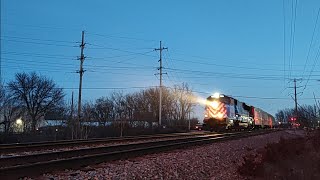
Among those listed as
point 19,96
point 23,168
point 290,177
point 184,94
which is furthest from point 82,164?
point 184,94

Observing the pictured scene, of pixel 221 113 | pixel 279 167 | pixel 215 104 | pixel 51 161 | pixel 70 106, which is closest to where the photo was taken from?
pixel 51 161

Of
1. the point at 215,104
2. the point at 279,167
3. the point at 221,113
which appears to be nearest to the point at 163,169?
the point at 279,167

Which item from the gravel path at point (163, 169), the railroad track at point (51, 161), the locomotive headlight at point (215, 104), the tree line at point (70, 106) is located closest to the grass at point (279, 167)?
the gravel path at point (163, 169)

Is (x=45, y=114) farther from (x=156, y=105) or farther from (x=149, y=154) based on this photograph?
(x=149, y=154)

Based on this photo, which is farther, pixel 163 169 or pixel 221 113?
pixel 221 113

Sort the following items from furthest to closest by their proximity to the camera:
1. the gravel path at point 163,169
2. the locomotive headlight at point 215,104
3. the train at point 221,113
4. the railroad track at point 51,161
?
the locomotive headlight at point 215,104, the train at point 221,113, the gravel path at point 163,169, the railroad track at point 51,161

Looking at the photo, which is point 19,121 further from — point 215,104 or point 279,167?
point 279,167

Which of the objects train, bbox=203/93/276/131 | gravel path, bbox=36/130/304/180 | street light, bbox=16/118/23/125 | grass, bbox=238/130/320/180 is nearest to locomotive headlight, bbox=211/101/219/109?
train, bbox=203/93/276/131

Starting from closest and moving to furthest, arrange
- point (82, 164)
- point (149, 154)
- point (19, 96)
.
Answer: point (82, 164) → point (149, 154) → point (19, 96)

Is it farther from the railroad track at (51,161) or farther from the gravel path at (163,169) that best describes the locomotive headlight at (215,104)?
the gravel path at (163,169)

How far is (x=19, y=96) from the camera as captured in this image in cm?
8075

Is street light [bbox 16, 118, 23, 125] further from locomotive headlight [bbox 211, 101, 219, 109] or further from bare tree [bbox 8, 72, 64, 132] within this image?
locomotive headlight [bbox 211, 101, 219, 109]

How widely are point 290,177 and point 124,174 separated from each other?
4.49 metres

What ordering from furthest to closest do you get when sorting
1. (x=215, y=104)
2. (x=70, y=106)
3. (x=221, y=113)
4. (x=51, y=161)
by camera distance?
(x=70, y=106)
(x=215, y=104)
(x=221, y=113)
(x=51, y=161)
